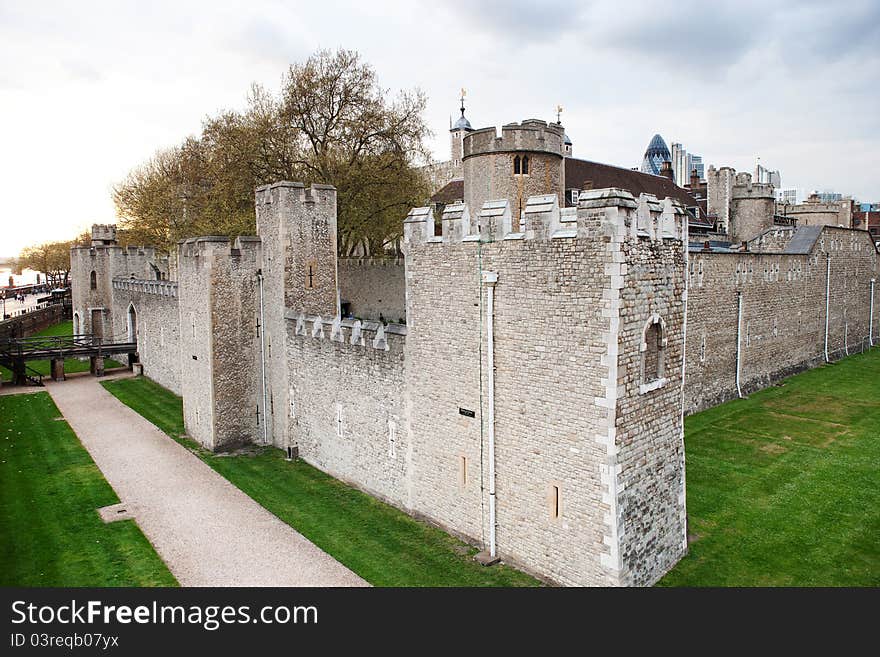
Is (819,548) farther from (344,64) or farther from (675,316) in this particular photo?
(344,64)

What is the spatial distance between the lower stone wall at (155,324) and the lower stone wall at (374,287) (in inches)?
342

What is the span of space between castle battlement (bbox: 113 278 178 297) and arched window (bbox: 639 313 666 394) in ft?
61.9

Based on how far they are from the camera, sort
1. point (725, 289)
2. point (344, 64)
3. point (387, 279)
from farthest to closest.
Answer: point (387, 279)
point (344, 64)
point (725, 289)

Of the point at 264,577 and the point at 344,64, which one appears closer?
the point at 264,577

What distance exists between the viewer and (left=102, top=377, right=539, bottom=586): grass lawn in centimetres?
1046

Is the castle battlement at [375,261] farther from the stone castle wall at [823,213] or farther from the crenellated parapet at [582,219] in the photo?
the stone castle wall at [823,213]

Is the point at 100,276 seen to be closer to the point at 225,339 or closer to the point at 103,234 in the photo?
the point at 103,234

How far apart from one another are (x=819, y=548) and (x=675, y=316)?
4802mm

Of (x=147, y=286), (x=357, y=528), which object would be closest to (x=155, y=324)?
(x=147, y=286)

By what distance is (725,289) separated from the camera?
2084cm

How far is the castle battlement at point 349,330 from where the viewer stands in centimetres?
1308

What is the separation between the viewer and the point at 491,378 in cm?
1070

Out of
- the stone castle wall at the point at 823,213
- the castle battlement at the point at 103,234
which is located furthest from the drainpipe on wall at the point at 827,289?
the castle battlement at the point at 103,234
